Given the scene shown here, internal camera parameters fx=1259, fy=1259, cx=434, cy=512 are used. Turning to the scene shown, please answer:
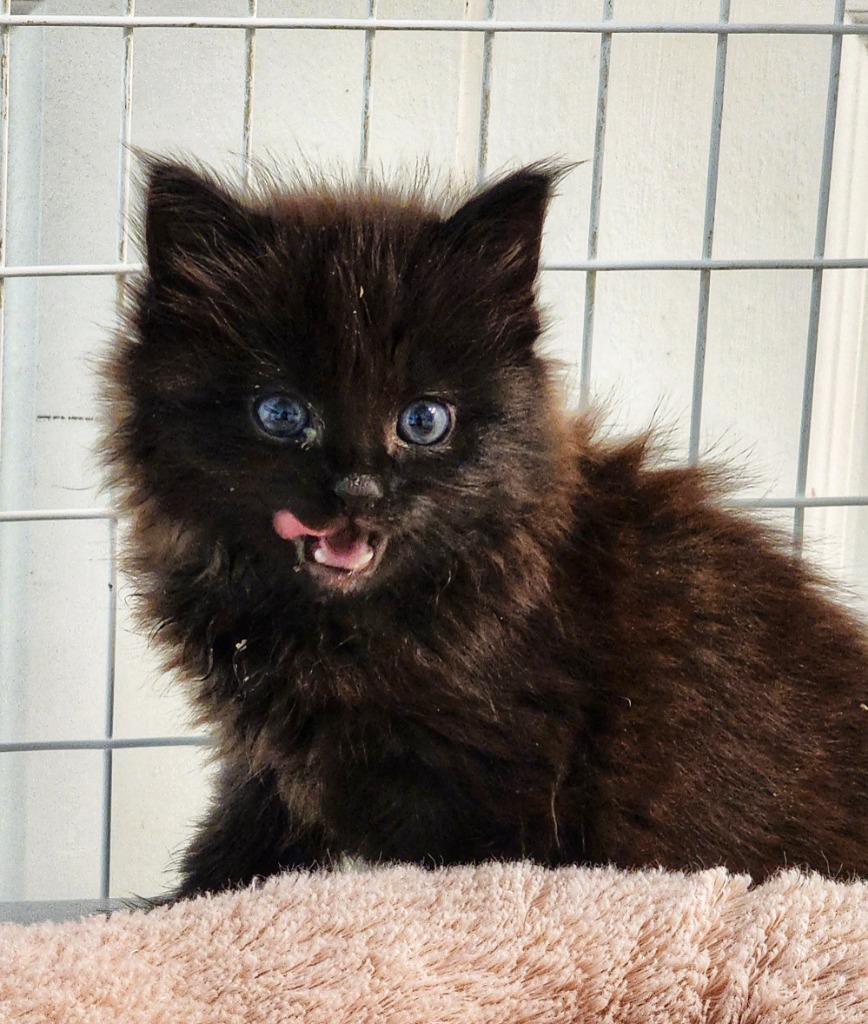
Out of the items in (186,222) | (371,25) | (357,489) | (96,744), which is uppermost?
(371,25)

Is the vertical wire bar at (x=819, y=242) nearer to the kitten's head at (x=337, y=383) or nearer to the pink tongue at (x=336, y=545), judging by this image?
the kitten's head at (x=337, y=383)

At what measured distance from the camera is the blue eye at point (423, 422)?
126 cm

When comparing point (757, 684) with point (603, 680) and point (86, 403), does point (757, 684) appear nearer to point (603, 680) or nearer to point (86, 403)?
point (603, 680)

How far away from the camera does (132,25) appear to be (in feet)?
5.06

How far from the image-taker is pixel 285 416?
124 centimetres

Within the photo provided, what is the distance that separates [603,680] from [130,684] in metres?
1.23

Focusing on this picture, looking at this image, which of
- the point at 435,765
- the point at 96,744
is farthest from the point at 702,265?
the point at 96,744

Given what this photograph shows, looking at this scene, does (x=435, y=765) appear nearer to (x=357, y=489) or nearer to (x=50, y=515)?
(x=357, y=489)

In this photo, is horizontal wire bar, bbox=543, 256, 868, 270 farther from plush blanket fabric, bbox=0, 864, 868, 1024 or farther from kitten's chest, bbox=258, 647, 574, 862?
plush blanket fabric, bbox=0, 864, 868, 1024

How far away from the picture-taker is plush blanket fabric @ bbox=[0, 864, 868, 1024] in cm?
101

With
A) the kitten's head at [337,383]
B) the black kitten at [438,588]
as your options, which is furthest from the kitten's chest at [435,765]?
the kitten's head at [337,383]

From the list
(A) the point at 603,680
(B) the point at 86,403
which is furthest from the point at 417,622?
(B) the point at 86,403

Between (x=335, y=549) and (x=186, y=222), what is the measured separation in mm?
407

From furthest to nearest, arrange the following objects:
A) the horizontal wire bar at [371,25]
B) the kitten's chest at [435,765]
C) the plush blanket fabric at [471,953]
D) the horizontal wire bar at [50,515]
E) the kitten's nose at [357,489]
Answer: the horizontal wire bar at [50,515], the horizontal wire bar at [371,25], the kitten's chest at [435,765], the kitten's nose at [357,489], the plush blanket fabric at [471,953]
